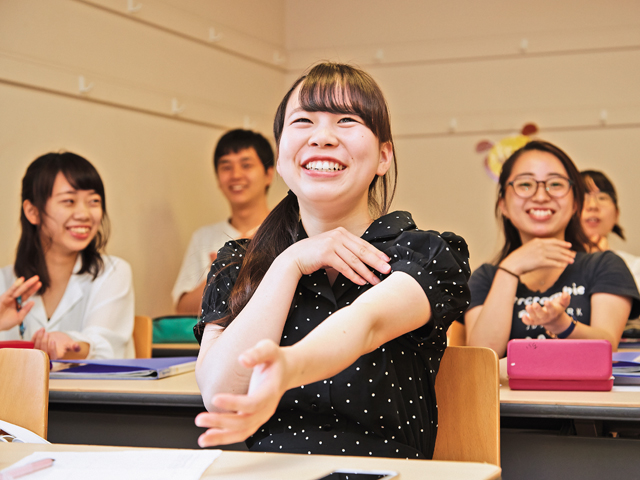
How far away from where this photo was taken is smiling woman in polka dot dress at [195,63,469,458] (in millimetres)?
1145

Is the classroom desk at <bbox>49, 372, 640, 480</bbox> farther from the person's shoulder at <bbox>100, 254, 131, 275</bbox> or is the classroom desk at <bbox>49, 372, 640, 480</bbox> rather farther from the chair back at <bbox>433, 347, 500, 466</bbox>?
the person's shoulder at <bbox>100, 254, 131, 275</bbox>

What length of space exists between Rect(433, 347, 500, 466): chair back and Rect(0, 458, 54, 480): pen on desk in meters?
0.68

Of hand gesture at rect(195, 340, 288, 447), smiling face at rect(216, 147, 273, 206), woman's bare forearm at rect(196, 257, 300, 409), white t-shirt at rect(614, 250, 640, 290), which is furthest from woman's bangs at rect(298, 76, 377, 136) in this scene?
white t-shirt at rect(614, 250, 640, 290)

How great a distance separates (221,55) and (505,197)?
2238mm

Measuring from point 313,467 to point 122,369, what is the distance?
1.05 m

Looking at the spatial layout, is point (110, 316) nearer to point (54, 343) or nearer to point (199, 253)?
point (54, 343)

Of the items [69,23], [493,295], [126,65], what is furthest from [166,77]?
[493,295]

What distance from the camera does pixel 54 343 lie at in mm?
2016

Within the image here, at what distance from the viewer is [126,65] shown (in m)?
3.42

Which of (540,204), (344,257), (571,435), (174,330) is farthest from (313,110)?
(174,330)

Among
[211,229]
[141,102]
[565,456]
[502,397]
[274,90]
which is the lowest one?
[565,456]

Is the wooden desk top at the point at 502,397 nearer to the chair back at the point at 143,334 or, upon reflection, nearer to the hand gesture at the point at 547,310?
the hand gesture at the point at 547,310

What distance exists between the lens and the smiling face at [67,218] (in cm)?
253

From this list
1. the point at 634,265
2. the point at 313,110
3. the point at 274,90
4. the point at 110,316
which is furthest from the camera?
the point at 274,90
